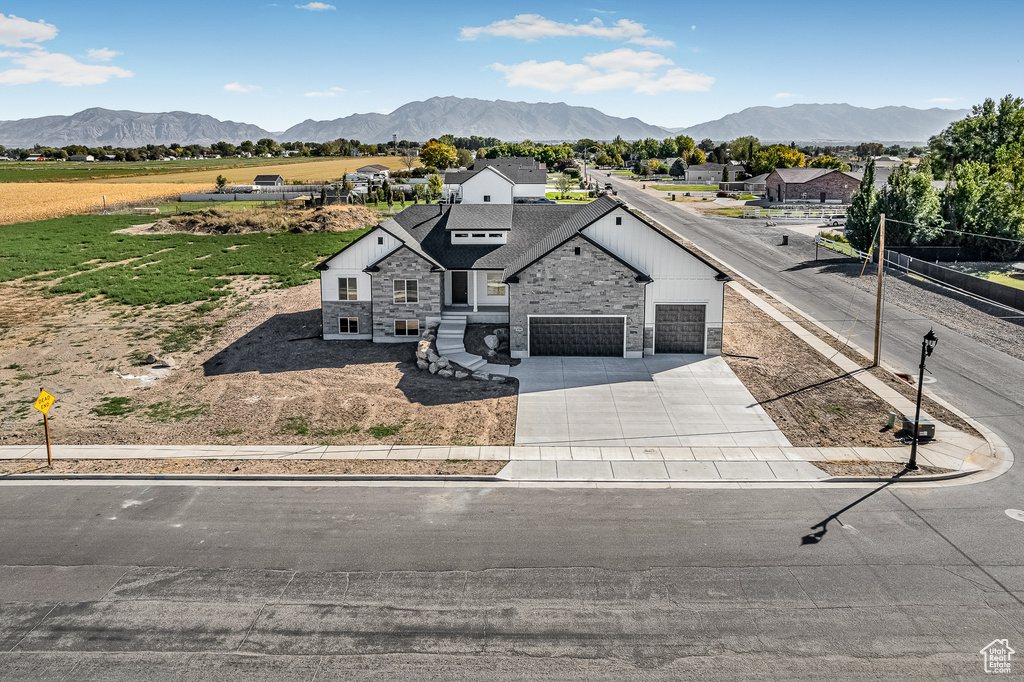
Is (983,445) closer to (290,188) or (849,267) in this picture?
(849,267)

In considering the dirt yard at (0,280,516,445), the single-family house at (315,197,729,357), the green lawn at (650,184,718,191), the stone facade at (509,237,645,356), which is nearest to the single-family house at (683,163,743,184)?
the green lawn at (650,184,718,191)

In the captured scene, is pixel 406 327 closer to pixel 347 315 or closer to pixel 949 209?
pixel 347 315

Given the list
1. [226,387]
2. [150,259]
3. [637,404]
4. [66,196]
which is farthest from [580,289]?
[66,196]

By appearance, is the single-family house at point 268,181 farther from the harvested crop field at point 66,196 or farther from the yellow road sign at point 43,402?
the yellow road sign at point 43,402

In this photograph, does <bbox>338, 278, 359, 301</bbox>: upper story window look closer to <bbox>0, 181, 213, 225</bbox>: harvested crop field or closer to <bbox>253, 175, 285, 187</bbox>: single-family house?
<bbox>0, 181, 213, 225</bbox>: harvested crop field

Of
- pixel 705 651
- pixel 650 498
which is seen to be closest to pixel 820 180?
pixel 650 498
